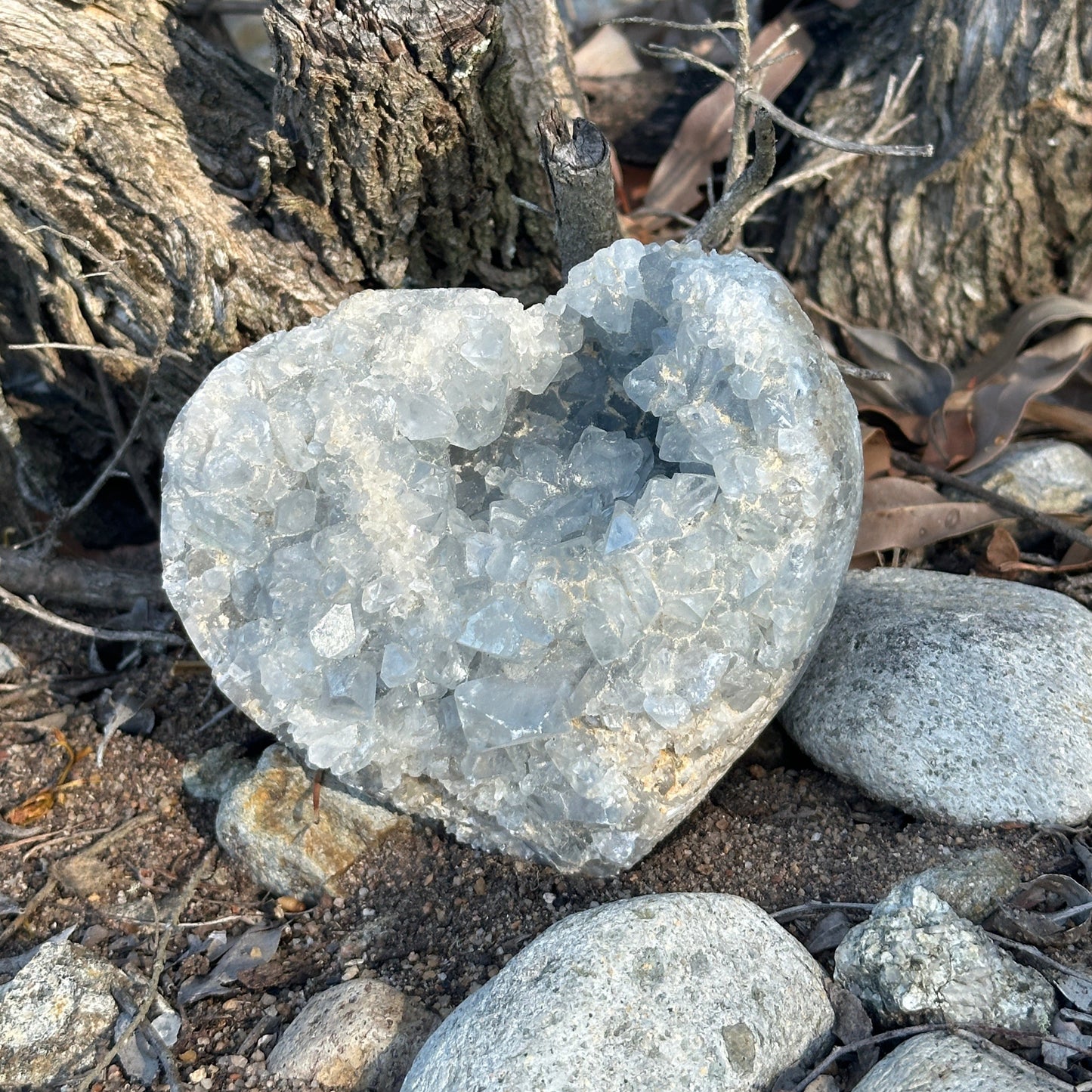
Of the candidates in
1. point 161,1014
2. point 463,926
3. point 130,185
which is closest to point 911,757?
point 463,926

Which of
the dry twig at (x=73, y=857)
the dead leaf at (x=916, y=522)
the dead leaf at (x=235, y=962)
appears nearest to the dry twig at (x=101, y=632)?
the dry twig at (x=73, y=857)

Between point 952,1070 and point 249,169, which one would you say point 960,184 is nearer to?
point 249,169

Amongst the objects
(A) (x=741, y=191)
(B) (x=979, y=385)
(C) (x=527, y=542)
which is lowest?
(B) (x=979, y=385)

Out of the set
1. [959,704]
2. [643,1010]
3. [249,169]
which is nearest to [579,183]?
[249,169]

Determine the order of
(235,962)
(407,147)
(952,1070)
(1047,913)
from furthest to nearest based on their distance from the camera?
(407,147)
(235,962)
(1047,913)
(952,1070)

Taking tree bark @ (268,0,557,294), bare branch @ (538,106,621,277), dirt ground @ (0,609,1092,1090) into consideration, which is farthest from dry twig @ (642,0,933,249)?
dirt ground @ (0,609,1092,1090)

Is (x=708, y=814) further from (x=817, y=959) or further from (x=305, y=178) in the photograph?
(x=305, y=178)
